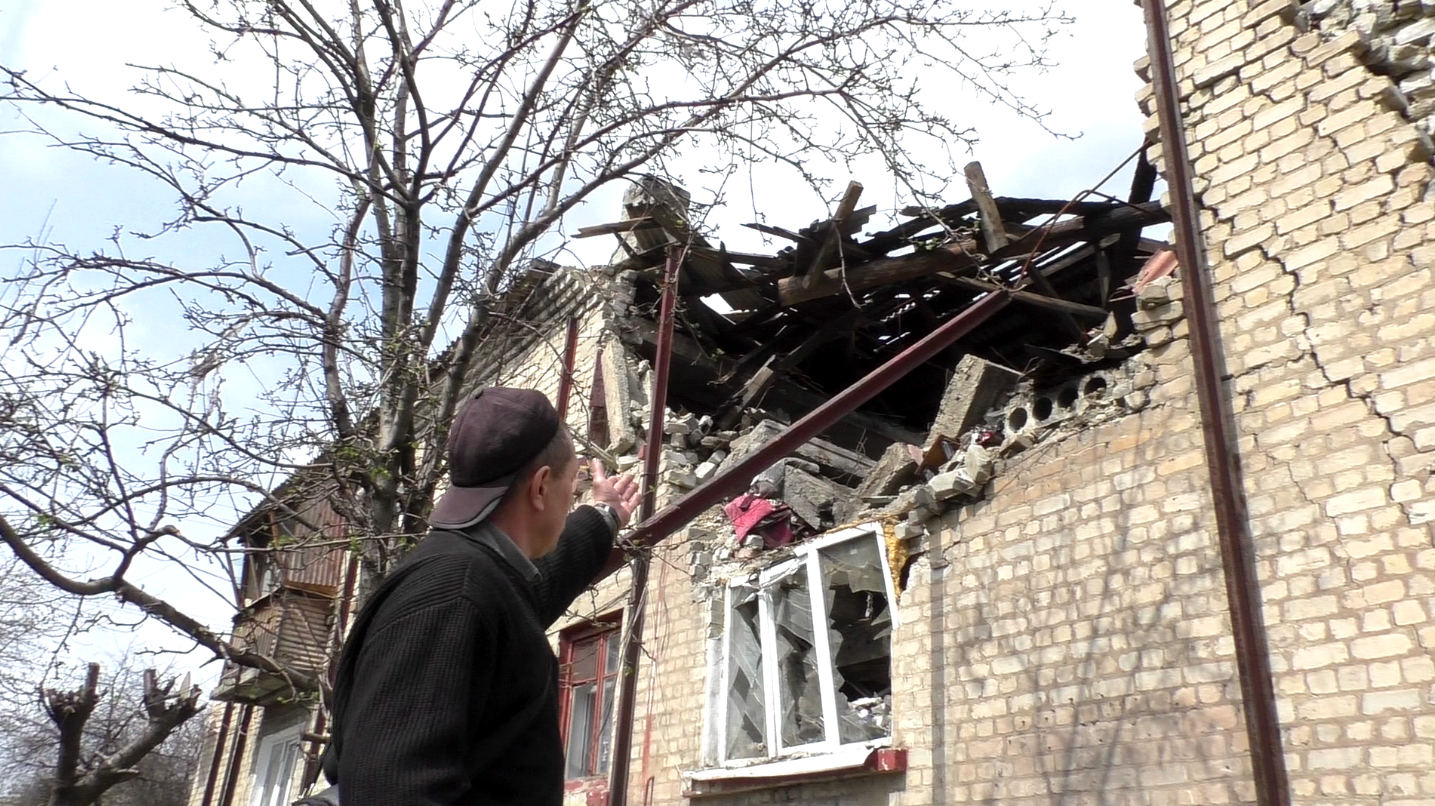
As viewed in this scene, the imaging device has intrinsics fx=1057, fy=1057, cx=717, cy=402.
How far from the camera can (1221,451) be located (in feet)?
15.0

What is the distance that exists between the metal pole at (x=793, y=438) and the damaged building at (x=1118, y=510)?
0.09 feet

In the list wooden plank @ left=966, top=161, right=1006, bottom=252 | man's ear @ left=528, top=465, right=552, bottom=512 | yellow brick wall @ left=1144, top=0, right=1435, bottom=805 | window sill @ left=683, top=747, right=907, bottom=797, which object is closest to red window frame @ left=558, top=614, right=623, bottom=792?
window sill @ left=683, top=747, right=907, bottom=797

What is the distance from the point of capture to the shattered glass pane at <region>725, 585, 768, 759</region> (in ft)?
22.4

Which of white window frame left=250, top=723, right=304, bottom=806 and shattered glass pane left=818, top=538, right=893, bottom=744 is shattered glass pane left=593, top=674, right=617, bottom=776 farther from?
white window frame left=250, top=723, right=304, bottom=806

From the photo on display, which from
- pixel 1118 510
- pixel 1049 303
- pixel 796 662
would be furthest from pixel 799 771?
pixel 1049 303

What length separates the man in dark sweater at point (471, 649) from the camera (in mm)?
1546

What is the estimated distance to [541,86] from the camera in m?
5.55

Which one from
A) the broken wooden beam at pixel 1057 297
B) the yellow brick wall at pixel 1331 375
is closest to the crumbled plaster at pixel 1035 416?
the yellow brick wall at pixel 1331 375

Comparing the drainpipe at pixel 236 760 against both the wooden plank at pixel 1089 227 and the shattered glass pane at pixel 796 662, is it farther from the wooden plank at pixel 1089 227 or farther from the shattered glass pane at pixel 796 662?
the wooden plank at pixel 1089 227

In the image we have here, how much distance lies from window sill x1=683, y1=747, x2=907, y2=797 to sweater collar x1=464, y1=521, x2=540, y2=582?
4182 millimetres

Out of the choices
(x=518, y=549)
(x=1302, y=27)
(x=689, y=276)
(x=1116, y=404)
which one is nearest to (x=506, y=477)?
(x=518, y=549)

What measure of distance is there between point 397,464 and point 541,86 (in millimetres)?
2099

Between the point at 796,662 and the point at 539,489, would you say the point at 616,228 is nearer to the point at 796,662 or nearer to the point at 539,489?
the point at 796,662

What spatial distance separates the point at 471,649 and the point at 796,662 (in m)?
5.47
